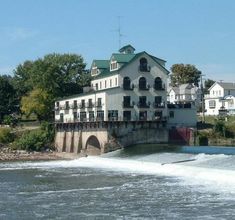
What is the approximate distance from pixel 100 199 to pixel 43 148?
45.5 metres

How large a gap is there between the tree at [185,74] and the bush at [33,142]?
6407 cm

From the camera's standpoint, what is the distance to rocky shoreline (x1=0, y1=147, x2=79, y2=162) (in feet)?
228

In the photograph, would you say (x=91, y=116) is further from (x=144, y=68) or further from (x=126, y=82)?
(x=144, y=68)

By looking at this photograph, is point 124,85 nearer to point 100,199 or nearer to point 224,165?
point 224,165

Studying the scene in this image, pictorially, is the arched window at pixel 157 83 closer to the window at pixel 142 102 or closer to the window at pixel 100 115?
the window at pixel 142 102

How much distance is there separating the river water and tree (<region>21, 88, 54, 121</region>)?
35.7 metres

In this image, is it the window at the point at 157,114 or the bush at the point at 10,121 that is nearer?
the window at the point at 157,114

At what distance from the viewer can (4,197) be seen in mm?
34219

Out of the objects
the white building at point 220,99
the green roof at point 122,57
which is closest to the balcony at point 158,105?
the green roof at point 122,57

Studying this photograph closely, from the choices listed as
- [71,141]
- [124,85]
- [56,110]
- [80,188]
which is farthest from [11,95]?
[80,188]

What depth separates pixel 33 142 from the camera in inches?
2980

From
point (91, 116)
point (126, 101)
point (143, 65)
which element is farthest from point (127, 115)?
point (143, 65)

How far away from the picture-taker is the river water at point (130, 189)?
2741 centimetres

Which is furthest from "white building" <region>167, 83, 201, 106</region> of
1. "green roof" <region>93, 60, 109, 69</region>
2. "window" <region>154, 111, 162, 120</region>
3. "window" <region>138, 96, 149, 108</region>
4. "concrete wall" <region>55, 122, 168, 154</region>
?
"concrete wall" <region>55, 122, 168, 154</region>
